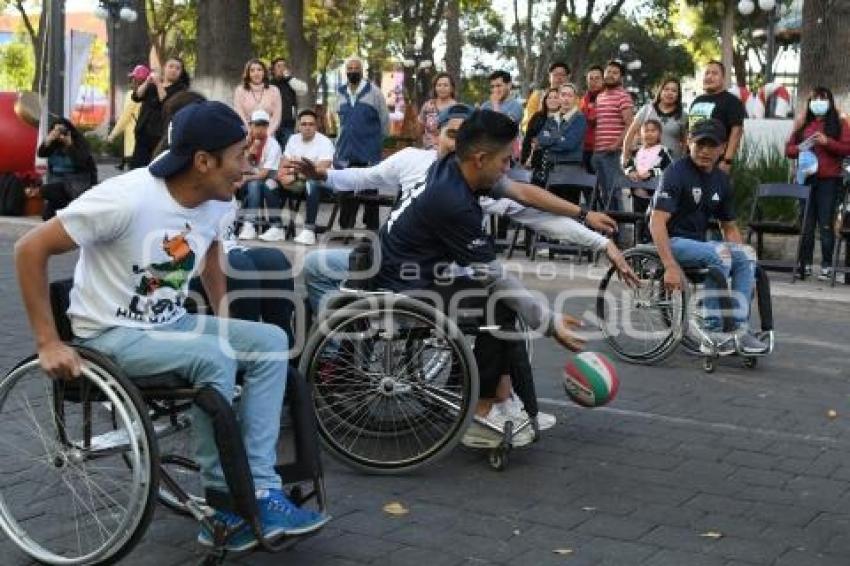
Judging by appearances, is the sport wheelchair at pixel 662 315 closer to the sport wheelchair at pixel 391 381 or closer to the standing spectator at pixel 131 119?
the sport wheelchair at pixel 391 381

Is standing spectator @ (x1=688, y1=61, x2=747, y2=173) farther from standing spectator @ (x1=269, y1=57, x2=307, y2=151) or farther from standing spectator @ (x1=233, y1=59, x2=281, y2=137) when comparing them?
standing spectator @ (x1=269, y1=57, x2=307, y2=151)

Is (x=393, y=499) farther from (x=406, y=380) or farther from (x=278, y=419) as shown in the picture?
(x=278, y=419)

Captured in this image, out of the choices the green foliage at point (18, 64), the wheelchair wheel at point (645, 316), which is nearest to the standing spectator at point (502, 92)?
the wheelchair wheel at point (645, 316)

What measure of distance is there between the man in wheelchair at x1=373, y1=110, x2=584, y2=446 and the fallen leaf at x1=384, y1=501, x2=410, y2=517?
26.5 inches

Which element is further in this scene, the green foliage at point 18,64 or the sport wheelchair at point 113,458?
the green foliage at point 18,64

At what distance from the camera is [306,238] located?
13602mm

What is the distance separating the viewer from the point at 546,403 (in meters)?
6.67

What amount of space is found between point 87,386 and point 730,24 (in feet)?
151

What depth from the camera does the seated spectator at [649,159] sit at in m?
12.1

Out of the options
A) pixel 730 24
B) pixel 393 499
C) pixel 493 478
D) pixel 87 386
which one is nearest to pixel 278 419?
pixel 87 386

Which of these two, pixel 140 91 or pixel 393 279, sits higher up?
pixel 140 91

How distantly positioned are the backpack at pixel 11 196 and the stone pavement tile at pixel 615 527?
41.1 ft

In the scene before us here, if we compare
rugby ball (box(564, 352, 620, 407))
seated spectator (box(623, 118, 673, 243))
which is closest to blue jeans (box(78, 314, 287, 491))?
rugby ball (box(564, 352, 620, 407))

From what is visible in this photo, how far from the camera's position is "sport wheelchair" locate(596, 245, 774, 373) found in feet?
25.2
